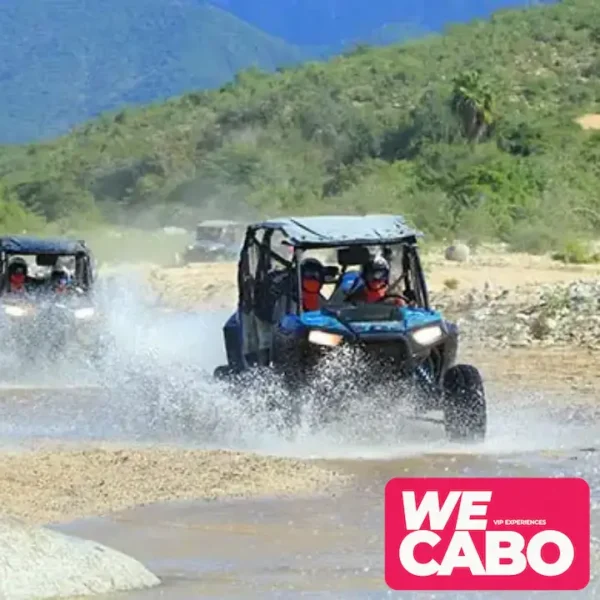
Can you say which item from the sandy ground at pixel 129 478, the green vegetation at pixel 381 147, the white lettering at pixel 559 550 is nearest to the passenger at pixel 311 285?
the sandy ground at pixel 129 478

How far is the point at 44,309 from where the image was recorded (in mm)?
21062

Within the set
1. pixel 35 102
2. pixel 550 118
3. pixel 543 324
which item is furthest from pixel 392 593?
pixel 35 102

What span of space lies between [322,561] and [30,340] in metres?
11.8

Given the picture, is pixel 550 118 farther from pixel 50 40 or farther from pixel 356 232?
pixel 356 232

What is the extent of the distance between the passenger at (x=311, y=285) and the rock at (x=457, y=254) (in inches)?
935

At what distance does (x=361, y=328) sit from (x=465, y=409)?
953 millimetres

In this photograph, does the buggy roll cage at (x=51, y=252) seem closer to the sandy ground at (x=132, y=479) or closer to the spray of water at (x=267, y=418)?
the spray of water at (x=267, y=418)

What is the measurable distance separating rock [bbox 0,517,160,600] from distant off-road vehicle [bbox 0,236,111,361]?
12248 millimetres

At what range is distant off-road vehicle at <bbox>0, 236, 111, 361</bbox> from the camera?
68.7ft

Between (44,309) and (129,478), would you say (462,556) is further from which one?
(44,309)

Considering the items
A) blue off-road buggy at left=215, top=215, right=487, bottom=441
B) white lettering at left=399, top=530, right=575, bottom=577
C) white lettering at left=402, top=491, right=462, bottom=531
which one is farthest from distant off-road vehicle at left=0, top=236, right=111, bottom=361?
white lettering at left=399, top=530, right=575, bottom=577

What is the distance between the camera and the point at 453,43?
10056cm

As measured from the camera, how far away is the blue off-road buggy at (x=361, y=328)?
46.9ft

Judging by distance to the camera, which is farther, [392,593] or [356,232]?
[356,232]
